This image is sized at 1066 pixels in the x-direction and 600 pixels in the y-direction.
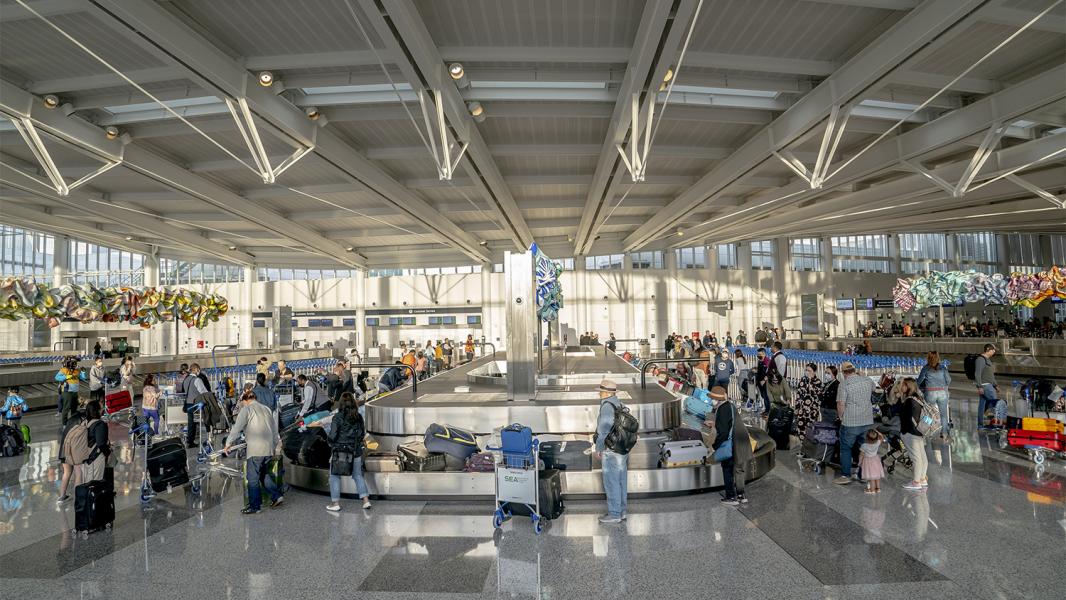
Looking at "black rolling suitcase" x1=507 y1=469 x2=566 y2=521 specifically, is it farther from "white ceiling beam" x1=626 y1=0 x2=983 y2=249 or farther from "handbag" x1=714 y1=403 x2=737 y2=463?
"white ceiling beam" x1=626 y1=0 x2=983 y2=249

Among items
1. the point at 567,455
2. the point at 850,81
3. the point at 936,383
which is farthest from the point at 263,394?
the point at 850,81

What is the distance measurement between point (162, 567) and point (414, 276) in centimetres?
3612

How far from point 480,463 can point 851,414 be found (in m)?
4.86

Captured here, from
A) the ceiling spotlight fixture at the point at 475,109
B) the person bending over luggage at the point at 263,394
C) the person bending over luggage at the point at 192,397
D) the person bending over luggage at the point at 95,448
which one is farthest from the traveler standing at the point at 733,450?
the ceiling spotlight fixture at the point at 475,109

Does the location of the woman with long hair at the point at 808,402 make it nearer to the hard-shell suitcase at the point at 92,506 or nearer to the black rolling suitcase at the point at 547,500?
the black rolling suitcase at the point at 547,500

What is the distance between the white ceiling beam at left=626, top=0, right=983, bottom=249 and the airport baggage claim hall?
3.1 inches

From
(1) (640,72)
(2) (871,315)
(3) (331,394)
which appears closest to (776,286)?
(2) (871,315)

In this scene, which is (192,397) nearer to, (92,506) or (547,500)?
(92,506)

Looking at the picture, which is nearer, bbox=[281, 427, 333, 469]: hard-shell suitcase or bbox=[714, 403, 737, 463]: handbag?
bbox=[714, 403, 737, 463]: handbag

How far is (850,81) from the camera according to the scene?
11.5m

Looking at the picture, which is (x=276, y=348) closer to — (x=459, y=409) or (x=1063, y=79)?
(x=459, y=409)

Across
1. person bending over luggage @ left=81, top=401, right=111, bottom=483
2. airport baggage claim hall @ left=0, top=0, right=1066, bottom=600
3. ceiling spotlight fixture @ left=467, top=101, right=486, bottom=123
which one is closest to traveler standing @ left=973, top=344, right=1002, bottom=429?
airport baggage claim hall @ left=0, top=0, right=1066, bottom=600

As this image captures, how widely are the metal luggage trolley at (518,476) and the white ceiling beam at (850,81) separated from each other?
942 cm

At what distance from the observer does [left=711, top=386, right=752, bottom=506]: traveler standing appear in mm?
6391
